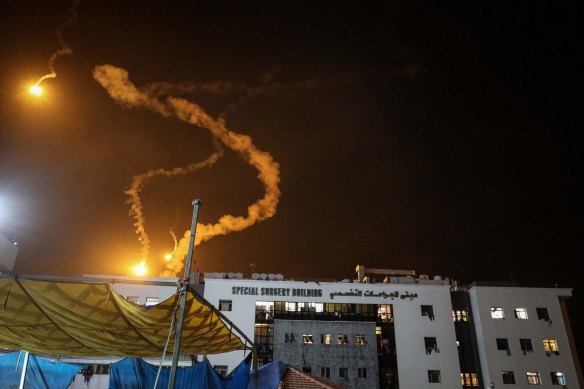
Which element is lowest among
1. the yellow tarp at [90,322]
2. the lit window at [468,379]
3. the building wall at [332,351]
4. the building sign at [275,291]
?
the yellow tarp at [90,322]

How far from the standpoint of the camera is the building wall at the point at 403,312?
3706cm

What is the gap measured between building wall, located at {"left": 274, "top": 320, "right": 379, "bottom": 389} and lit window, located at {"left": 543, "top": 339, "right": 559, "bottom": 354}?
15408 millimetres

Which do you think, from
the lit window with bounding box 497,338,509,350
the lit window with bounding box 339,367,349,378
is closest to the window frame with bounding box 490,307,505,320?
the lit window with bounding box 497,338,509,350

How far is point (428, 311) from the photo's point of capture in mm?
39875

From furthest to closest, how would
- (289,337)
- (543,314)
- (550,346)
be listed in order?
(543,314)
(550,346)
(289,337)

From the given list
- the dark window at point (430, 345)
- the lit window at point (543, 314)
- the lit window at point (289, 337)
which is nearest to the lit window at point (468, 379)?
the dark window at point (430, 345)

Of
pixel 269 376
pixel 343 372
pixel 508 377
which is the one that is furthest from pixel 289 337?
pixel 269 376

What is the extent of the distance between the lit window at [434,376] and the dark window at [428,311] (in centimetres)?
461

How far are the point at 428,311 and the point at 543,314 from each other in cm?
1066

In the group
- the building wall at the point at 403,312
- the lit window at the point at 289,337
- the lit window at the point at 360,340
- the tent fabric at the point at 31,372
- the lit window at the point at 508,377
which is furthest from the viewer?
the lit window at the point at 360,340

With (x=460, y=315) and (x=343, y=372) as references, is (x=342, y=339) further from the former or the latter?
(x=460, y=315)

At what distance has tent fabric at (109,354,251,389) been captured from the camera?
42.3ft

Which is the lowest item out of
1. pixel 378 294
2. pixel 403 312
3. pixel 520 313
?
pixel 403 312

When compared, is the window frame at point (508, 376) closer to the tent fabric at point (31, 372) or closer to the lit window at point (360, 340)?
A: the lit window at point (360, 340)
